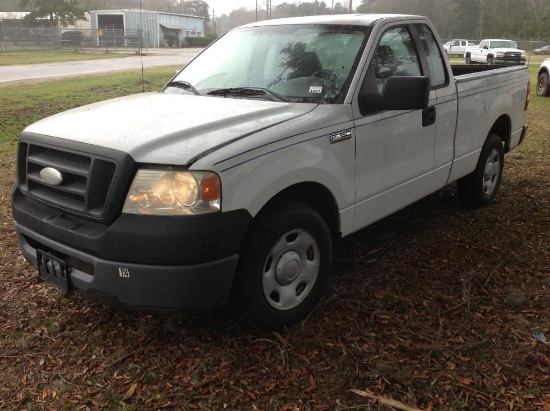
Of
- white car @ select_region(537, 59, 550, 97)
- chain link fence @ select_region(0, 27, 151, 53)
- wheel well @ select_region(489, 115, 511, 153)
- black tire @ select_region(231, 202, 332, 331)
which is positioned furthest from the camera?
chain link fence @ select_region(0, 27, 151, 53)

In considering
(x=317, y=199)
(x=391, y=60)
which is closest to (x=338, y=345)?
(x=317, y=199)

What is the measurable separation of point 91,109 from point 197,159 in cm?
132

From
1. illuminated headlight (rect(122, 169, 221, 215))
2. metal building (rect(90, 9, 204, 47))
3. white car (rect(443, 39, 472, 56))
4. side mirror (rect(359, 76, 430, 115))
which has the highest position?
metal building (rect(90, 9, 204, 47))

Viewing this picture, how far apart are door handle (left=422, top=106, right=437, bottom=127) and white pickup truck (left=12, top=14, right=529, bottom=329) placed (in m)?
0.02

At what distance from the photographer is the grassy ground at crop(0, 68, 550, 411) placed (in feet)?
8.98

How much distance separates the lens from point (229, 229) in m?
2.70

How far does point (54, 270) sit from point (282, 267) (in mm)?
1256

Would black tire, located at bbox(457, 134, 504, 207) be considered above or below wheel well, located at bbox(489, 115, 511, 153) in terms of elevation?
below

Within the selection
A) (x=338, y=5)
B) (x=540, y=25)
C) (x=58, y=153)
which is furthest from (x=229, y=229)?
(x=540, y=25)

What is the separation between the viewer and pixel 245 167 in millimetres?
2771

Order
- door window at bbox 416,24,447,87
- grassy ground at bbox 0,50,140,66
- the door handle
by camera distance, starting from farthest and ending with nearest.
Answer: grassy ground at bbox 0,50,140,66 → door window at bbox 416,24,447,87 → the door handle

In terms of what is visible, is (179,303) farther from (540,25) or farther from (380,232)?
(540,25)

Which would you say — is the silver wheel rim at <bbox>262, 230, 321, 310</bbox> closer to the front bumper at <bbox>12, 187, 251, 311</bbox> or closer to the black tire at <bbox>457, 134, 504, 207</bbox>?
the front bumper at <bbox>12, 187, 251, 311</bbox>

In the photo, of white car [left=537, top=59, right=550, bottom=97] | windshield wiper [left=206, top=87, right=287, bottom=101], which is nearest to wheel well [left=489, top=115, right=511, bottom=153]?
windshield wiper [left=206, top=87, right=287, bottom=101]
